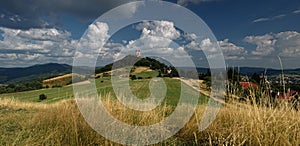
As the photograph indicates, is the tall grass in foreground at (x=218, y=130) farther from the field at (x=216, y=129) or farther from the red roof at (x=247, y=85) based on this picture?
the red roof at (x=247, y=85)

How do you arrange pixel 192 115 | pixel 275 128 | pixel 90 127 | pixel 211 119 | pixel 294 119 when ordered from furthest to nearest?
pixel 192 115, pixel 211 119, pixel 90 127, pixel 294 119, pixel 275 128

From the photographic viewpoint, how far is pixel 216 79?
5.69m

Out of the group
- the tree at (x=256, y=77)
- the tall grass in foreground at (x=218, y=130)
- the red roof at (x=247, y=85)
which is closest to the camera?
the tall grass in foreground at (x=218, y=130)

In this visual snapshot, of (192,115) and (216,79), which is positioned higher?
(216,79)

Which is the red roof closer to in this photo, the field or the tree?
the tree

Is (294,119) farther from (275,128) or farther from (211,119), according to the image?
(211,119)

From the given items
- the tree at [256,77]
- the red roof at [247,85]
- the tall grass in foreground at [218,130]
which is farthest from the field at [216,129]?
the tree at [256,77]

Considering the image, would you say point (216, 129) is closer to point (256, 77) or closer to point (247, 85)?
point (247, 85)

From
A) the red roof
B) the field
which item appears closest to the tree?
the red roof

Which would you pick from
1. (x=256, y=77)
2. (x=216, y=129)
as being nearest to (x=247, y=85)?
(x=256, y=77)

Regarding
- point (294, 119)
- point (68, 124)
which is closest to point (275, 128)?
point (294, 119)

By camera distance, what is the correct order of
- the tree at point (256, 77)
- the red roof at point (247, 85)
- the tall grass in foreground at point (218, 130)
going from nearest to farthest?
the tall grass in foreground at point (218, 130), the red roof at point (247, 85), the tree at point (256, 77)

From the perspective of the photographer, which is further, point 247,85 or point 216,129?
point 247,85

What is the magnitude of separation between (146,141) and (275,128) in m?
1.81
